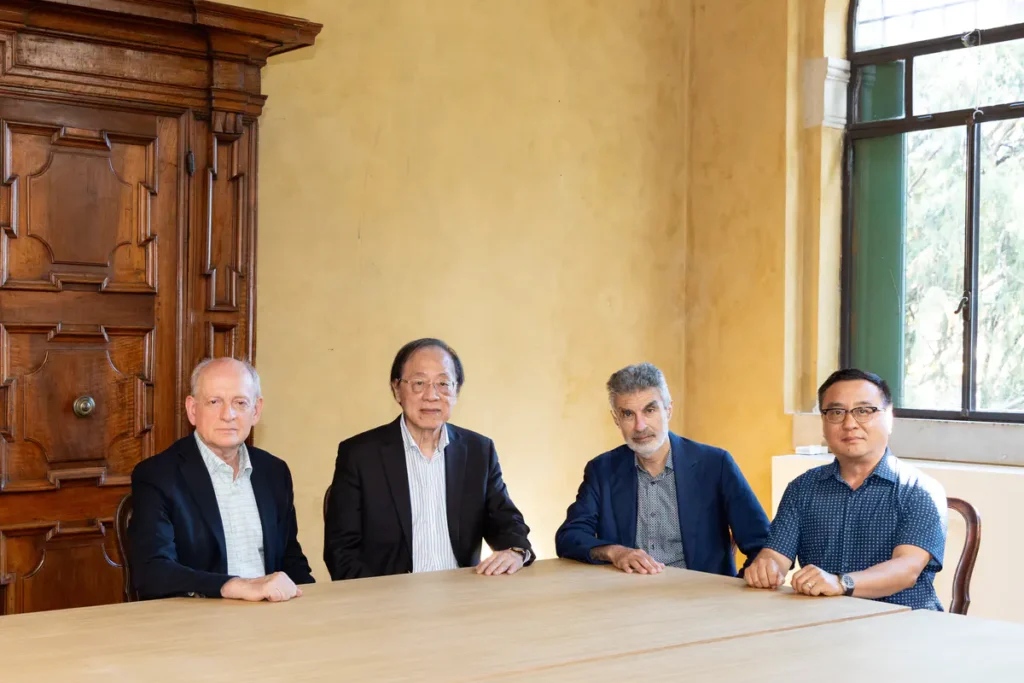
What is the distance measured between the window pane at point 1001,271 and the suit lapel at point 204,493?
397cm

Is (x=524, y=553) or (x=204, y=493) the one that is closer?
(x=204, y=493)

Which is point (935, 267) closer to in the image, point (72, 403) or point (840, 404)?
point (840, 404)

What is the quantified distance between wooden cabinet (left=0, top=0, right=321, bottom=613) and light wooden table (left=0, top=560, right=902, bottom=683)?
1.20 meters

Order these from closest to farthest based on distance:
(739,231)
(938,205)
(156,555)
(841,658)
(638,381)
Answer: (841,658) → (156,555) → (638,381) → (938,205) → (739,231)

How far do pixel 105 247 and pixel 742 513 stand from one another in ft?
7.60

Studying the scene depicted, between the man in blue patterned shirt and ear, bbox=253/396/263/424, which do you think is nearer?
the man in blue patterned shirt

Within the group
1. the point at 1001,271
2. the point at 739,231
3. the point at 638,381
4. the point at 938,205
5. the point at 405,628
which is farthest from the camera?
the point at 739,231

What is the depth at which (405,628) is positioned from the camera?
2855 mm

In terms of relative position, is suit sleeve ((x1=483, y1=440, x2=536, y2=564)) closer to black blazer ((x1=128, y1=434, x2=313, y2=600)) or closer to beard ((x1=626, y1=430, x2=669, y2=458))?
beard ((x1=626, y1=430, x2=669, y2=458))

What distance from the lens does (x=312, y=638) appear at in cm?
272

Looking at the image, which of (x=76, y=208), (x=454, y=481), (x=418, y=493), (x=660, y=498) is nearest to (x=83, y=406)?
(x=76, y=208)

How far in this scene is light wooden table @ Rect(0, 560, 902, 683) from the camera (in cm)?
246

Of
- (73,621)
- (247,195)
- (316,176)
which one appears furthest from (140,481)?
(316,176)

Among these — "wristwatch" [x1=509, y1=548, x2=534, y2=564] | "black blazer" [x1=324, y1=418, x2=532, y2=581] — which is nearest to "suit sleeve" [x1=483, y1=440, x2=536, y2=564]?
"black blazer" [x1=324, y1=418, x2=532, y2=581]
